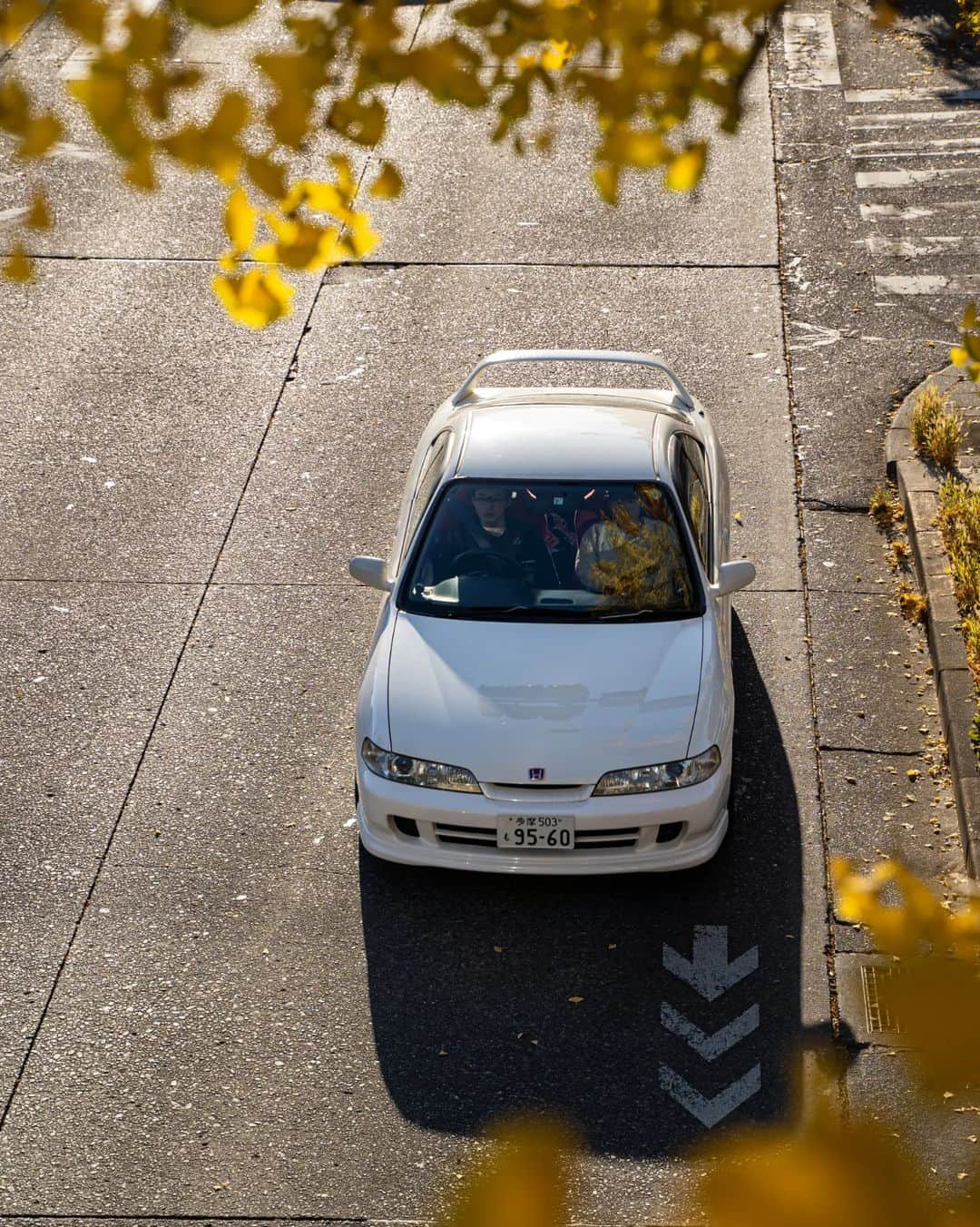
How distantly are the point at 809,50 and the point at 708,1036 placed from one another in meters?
15.6

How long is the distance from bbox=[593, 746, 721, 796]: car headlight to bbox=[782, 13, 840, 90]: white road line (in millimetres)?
13289

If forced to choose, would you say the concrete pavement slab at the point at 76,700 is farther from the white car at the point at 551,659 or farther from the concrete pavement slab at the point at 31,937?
the white car at the point at 551,659

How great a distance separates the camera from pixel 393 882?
682cm

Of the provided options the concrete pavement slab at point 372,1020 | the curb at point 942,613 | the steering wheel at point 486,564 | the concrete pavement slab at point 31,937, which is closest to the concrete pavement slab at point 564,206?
the curb at point 942,613

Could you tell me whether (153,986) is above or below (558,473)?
below

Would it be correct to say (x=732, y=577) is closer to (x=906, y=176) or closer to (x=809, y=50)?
(x=906, y=176)

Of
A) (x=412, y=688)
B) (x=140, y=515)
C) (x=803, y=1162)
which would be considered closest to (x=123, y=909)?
(x=412, y=688)

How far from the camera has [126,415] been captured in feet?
37.2

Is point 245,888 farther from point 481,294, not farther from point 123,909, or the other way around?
point 481,294

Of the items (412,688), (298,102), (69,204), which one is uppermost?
(298,102)

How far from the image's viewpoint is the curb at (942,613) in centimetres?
698

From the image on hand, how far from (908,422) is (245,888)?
6189mm

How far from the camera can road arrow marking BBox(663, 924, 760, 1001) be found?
6.18m

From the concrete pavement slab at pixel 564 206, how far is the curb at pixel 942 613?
3541 millimetres
